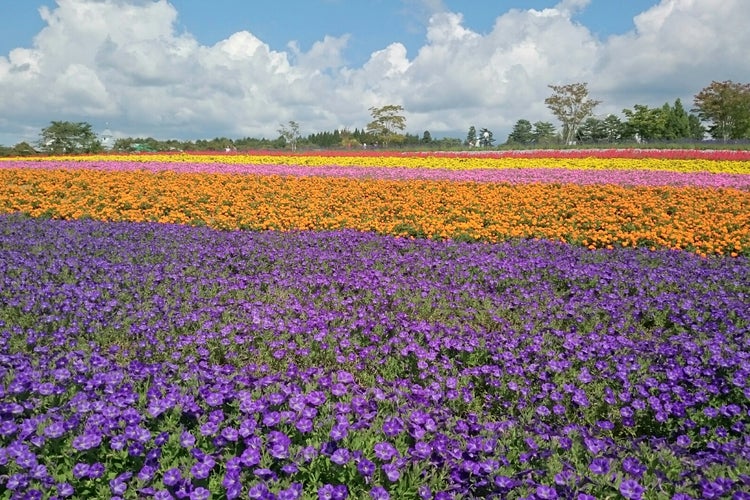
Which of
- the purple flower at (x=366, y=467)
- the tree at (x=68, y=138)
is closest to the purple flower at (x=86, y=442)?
the purple flower at (x=366, y=467)

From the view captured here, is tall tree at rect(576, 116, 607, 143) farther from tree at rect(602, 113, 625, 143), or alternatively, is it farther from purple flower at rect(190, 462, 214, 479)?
purple flower at rect(190, 462, 214, 479)

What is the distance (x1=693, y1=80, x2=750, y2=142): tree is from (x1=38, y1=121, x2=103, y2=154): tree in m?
49.0

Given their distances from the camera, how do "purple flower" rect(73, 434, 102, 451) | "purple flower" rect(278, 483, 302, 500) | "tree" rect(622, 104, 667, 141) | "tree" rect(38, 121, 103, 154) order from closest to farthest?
"purple flower" rect(278, 483, 302, 500) < "purple flower" rect(73, 434, 102, 451) < "tree" rect(38, 121, 103, 154) < "tree" rect(622, 104, 667, 141)

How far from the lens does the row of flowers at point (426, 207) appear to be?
9172 millimetres

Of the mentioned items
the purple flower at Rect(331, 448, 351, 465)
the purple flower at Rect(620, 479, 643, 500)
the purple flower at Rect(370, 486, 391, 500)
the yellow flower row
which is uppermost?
the yellow flower row

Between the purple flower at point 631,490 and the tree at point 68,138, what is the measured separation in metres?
42.3

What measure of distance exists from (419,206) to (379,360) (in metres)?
6.99

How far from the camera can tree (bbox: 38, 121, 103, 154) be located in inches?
1543

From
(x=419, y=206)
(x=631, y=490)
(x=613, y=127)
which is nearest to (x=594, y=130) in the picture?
(x=613, y=127)

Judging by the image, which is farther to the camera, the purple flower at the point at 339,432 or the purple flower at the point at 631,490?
the purple flower at the point at 339,432

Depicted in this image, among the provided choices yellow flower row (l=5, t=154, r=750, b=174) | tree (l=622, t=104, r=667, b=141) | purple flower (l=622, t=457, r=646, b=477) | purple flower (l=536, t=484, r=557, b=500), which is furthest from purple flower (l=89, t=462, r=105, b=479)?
tree (l=622, t=104, r=667, b=141)

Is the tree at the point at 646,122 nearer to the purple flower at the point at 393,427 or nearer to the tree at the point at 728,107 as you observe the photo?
the tree at the point at 728,107

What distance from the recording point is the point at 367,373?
4320mm

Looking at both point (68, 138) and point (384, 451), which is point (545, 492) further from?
point (68, 138)
